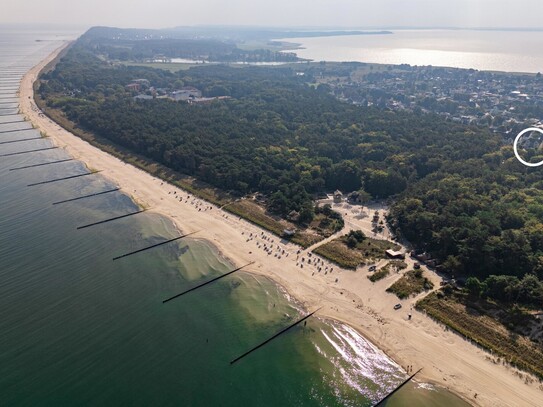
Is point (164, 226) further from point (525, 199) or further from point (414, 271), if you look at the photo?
point (525, 199)

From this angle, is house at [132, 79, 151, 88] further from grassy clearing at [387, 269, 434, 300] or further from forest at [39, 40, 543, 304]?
grassy clearing at [387, 269, 434, 300]

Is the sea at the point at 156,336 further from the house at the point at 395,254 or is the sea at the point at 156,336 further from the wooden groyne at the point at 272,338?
the house at the point at 395,254

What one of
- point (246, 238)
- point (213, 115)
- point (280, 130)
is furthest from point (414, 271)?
point (213, 115)

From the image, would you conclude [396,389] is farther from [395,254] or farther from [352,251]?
[352,251]

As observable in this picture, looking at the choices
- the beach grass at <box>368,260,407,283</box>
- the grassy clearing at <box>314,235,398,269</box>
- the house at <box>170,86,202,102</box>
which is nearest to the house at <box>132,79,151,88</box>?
the house at <box>170,86,202,102</box>

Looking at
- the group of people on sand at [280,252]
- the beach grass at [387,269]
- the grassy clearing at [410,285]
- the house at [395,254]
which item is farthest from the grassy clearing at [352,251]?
the grassy clearing at [410,285]
